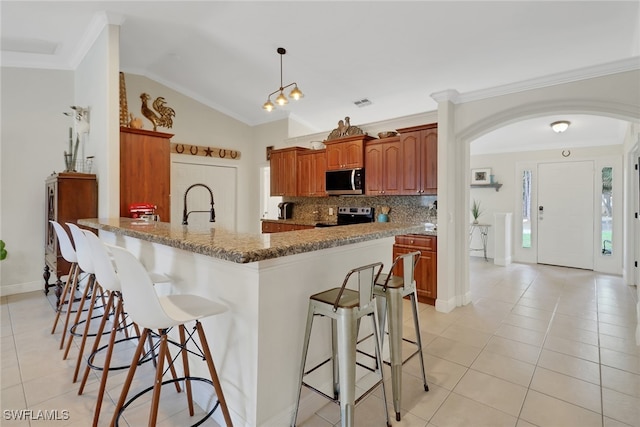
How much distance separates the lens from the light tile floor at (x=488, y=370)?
6.27ft

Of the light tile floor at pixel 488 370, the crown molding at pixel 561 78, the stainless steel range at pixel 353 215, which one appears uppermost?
the crown molding at pixel 561 78

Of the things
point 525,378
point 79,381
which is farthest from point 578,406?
point 79,381

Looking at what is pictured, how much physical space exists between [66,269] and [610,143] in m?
8.11

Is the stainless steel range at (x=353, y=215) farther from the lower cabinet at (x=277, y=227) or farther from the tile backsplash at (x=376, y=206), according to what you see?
→ the lower cabinet at (x=277, y=227)

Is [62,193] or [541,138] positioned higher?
[541,138]

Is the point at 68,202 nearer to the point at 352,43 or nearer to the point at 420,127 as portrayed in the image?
the point at 352,43

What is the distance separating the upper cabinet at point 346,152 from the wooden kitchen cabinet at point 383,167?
0.33 feet

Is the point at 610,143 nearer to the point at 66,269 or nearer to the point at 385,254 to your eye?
the point at 385,254

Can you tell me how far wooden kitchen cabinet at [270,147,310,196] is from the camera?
5.81 m

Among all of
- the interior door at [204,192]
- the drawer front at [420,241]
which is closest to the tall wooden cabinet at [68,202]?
the interior door at [204,192]

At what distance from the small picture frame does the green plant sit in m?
0.43

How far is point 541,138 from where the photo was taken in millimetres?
5988

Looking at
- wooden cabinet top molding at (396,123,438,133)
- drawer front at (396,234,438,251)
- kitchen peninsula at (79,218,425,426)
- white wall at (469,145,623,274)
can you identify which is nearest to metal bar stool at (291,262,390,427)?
kitchen peninsula at (79,218,425,426)

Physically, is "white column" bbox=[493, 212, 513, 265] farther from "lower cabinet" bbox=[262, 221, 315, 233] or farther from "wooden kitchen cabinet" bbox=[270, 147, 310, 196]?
"wooden kitchen cabinet" bbox=[270, 147, 310, 196]
